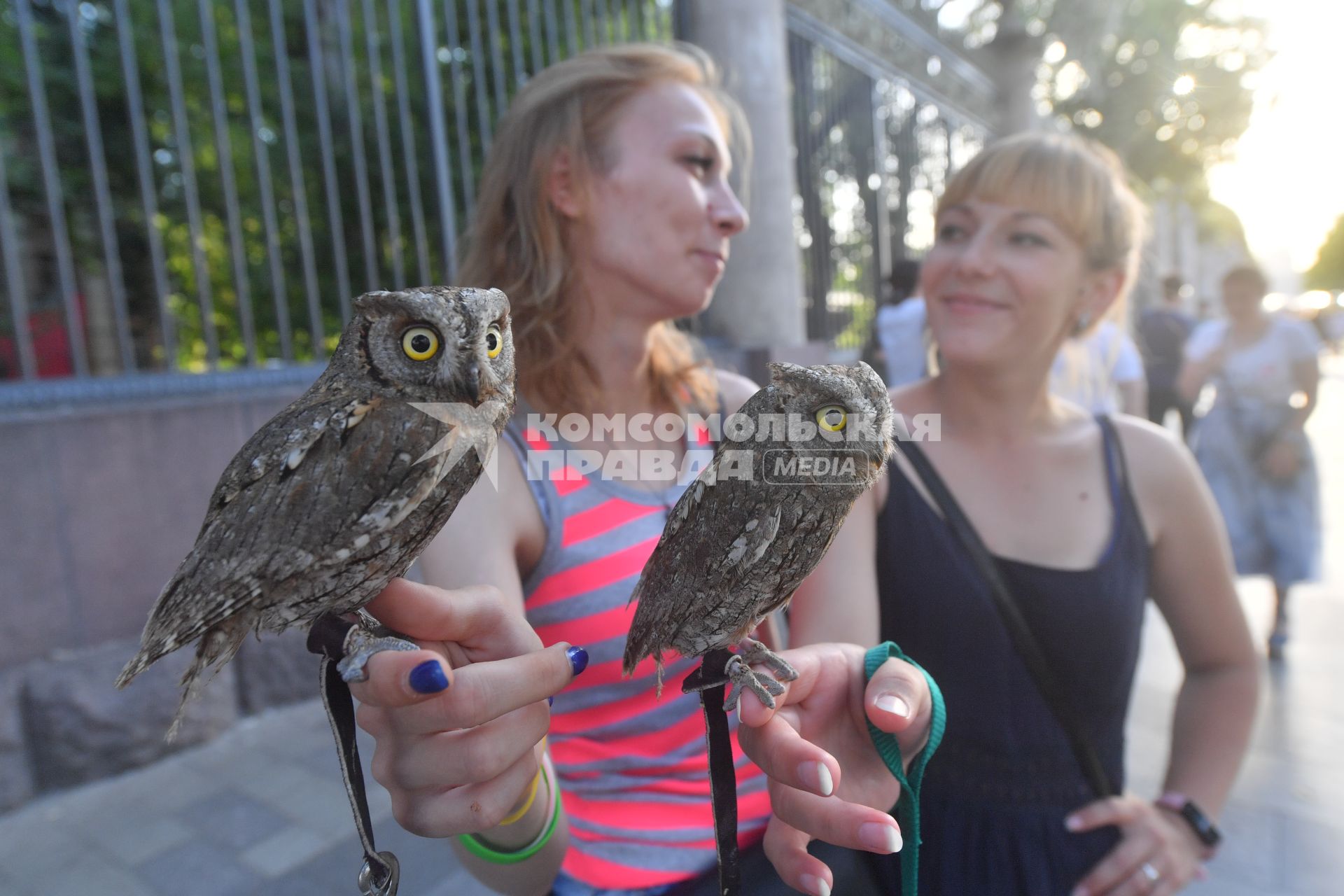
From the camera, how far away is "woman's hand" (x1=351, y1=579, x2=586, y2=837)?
82 centimetres

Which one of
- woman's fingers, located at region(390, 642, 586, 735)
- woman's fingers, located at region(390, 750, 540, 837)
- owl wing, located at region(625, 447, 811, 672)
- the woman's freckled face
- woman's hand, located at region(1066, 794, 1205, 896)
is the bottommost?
woman's hand, located at region(1066, 794, 1205, 896)

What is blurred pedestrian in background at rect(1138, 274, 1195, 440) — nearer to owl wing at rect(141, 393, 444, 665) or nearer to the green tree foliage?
owl wing at rect(141, 393, 444, 665)

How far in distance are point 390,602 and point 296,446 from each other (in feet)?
0.68

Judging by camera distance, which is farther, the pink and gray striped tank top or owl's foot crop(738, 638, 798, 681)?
the pink and gray striped tank top

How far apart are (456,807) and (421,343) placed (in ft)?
1.99

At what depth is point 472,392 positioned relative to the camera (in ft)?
2.51

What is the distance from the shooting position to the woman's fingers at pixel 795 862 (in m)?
0.98

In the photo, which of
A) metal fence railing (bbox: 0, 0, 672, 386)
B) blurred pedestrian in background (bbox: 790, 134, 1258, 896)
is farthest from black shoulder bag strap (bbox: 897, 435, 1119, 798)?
metal fence railing (bbox: 0, 0, 672, 386)

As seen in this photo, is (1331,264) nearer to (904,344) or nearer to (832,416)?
(904,344)

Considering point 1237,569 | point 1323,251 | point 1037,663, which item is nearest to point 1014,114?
point 1237,569

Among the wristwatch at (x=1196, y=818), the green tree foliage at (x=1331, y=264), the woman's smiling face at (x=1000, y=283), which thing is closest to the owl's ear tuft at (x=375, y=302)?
the woman's smiling face at (x=1000, y=283)

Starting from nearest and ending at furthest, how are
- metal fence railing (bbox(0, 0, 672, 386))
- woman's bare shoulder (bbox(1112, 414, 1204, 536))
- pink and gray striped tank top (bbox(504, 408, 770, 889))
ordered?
1. pink and gray striped tank top (bbox(504, 408, 770, 889))
2. woman's bare shoulder (bbox(1112, 414, 1204, 536))
3. metal fence railing (bbox(0, 0, 672, 386))

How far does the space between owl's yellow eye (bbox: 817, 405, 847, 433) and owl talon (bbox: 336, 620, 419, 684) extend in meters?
0.53

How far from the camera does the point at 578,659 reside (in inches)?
35.2
